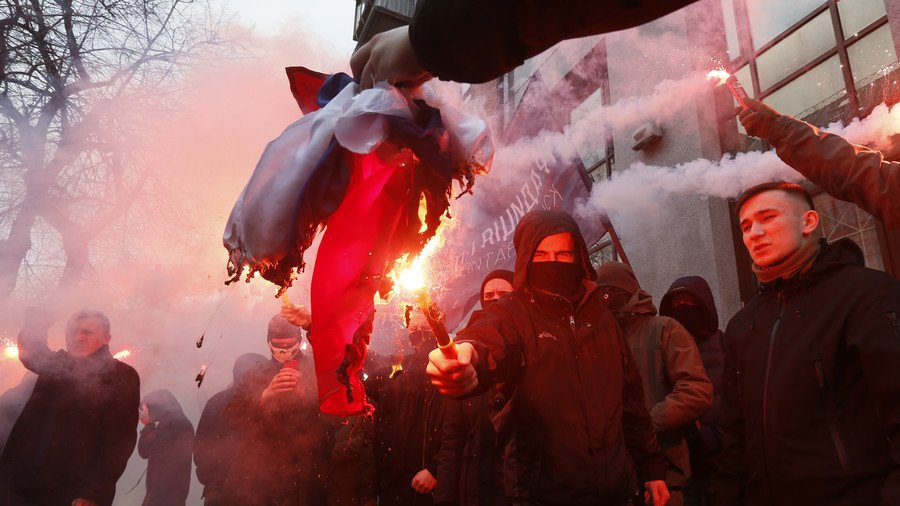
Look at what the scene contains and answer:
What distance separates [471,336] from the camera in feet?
7.72

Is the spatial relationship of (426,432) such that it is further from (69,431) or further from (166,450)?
(166,450)

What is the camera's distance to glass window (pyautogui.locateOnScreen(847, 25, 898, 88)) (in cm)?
477

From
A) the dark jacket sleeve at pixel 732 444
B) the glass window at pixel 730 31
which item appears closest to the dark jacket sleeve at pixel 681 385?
the dark jacket sleeve at pixel 732 444

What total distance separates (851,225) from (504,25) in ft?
17.2

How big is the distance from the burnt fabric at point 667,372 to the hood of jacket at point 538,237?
84 centimetres

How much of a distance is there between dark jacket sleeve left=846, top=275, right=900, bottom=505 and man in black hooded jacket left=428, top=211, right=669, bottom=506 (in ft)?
2.92

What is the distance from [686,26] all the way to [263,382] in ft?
19.4

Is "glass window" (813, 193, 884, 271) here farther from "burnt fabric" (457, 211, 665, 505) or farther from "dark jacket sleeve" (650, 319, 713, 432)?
"burnt fabric" (457, 211, 665, 505)

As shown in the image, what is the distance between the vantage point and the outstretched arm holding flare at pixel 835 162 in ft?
7.83

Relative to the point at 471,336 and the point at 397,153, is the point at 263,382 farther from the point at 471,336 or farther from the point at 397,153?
the point at 397,153

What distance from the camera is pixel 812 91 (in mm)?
5488

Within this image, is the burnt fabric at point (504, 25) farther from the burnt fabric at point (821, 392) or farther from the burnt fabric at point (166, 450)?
the burnt fabric at point (166, 450)

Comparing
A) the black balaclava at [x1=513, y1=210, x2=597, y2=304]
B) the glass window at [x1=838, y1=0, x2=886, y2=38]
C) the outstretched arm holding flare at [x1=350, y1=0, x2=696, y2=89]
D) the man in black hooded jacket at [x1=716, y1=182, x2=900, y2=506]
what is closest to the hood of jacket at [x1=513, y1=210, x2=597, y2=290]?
the black balaclava at [x1=513, y1=210, x2=597, y2=304]

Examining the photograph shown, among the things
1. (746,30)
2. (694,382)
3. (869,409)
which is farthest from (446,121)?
(746,30)
